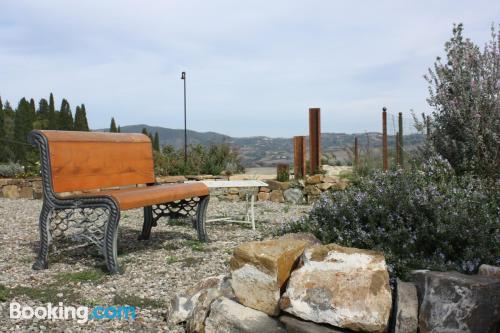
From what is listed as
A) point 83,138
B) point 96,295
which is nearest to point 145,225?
point 83,138

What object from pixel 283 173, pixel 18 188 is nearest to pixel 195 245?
pixel 283 173

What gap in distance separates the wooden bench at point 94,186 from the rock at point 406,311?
2.37m

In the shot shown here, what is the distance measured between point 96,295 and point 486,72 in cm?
456

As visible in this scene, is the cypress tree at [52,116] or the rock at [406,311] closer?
the rock at [406,311]

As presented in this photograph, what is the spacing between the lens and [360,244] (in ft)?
11.4

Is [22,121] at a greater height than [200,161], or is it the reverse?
[22,121]

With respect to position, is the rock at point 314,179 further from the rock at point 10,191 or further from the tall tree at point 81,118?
the tall tree at point 81,118

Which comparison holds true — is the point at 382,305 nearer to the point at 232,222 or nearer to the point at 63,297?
the point at 63,297

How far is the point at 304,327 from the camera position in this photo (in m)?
2.46

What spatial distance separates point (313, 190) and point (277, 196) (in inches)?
29.3

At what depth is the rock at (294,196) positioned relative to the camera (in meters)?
9.57

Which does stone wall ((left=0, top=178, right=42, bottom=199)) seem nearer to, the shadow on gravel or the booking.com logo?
the shadow on gravel

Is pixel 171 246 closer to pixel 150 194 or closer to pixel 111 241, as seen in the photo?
pixel 150 194

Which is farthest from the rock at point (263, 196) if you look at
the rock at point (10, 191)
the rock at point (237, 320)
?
the rock at point (237, 320)
